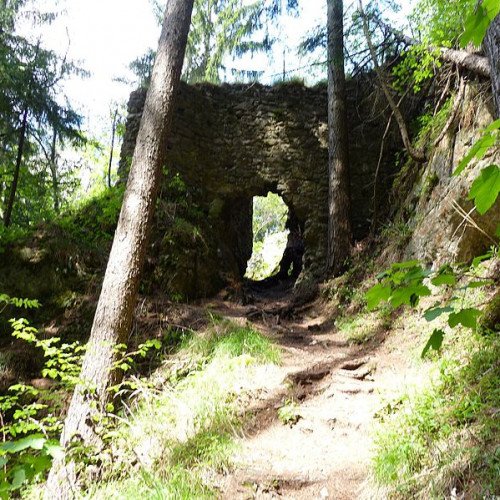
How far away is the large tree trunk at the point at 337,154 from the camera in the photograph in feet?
25.5

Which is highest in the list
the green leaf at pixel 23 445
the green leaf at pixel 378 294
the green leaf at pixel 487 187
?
the green leaf at pixel 487 187

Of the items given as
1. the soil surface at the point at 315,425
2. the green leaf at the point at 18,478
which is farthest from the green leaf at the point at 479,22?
the soil surface at the point at 315,425

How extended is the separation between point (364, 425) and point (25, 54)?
1022 centimetres

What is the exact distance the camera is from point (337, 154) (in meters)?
8.18

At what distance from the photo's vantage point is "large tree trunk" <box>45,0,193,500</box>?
144 inches

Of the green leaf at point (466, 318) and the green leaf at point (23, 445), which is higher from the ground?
the green leaf at point (466, 318)

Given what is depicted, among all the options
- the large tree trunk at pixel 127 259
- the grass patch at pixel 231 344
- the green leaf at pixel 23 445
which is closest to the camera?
the green leaf at pixel 23 445

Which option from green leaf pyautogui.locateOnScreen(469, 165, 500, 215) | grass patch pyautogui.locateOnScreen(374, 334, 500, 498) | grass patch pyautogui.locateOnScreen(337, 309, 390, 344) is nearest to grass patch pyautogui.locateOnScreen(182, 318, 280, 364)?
grass patch pyautogui.locateOnScreen(337, 309, 390, 344)

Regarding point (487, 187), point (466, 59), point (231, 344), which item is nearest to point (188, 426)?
point (231, 344)

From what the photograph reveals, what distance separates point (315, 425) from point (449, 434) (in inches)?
46.4

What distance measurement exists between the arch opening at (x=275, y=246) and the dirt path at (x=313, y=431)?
601cm

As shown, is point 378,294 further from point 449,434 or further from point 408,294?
point 449,434

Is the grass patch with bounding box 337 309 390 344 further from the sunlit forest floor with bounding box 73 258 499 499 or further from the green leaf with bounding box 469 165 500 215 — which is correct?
the green leaf with bounding box 469 165 500 215

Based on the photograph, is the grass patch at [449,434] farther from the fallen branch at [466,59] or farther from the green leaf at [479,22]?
the fallen branch at [466,59]
